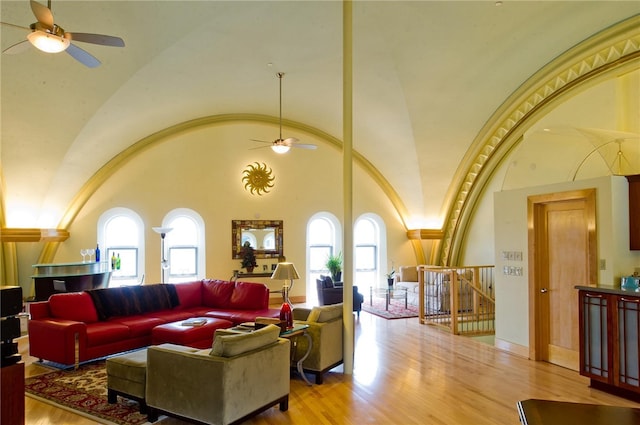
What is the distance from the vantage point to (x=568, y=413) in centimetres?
146

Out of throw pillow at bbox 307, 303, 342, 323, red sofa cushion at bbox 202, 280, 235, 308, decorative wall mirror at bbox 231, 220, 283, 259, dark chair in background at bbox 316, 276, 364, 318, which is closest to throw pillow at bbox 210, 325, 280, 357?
throw pillow at bbox 307, 303, 342, 323

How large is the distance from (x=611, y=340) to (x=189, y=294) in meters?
6.05

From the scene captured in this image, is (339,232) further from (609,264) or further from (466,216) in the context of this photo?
(609,264)

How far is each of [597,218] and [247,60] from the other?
5.69 meters

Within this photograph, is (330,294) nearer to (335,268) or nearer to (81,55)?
(335,268)

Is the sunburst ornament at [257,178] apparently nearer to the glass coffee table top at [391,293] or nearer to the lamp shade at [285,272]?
the glass coffee table top at [391,293]

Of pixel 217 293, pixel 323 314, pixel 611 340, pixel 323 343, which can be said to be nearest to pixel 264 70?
pixel 217 293

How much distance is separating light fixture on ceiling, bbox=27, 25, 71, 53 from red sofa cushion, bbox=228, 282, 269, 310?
436 centimetres

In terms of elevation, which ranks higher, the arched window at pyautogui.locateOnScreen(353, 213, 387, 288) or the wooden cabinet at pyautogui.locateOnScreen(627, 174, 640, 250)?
the wooden cabinet at pyautogui.locateOnScreen(627, 174, 640, 250)

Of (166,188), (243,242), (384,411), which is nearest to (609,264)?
(384,411)

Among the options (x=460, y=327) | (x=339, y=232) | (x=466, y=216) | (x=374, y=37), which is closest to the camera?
(x=374, y=37)

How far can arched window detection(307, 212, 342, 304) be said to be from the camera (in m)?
11.2

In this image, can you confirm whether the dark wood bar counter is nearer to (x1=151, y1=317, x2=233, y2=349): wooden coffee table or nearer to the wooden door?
(x1=151, y1=317, x2=233, y2=349): wooden coffee table

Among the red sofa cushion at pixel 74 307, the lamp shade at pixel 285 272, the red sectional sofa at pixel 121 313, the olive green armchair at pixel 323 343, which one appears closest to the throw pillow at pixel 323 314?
the olive green armchair at pixel 323 343
